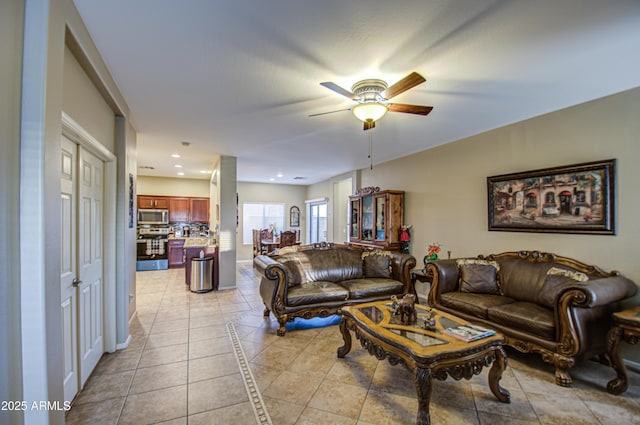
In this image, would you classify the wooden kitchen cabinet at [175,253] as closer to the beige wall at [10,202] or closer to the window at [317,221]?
the window at [317,221]

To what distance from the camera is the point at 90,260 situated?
102 inches

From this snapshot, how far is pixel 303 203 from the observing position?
10.2 meters

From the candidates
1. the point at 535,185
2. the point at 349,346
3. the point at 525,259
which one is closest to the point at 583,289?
the point at 525,259

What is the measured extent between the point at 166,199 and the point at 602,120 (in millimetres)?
9379

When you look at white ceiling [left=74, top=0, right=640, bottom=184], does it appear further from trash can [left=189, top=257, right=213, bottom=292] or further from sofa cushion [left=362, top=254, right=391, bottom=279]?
trash can [left=189, top=257, right=213, bottom=292]

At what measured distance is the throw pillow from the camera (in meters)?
3.56

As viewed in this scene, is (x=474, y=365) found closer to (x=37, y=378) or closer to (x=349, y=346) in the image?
(x=349, y=346)

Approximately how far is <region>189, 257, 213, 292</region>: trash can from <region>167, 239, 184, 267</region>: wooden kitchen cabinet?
2.76 meters

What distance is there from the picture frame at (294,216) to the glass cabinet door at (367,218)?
421 cm

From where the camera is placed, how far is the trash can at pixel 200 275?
5.48m

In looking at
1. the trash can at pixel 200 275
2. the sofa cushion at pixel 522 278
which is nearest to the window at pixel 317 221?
the trash can at pixel 200 275

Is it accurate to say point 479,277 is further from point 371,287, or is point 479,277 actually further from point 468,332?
point 468,332

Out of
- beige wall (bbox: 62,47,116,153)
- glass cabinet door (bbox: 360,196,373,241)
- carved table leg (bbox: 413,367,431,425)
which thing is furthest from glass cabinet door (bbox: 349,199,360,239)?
beige wall (bbox: 62,47,116,153)

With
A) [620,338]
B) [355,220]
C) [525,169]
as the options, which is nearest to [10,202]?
[620,338]
